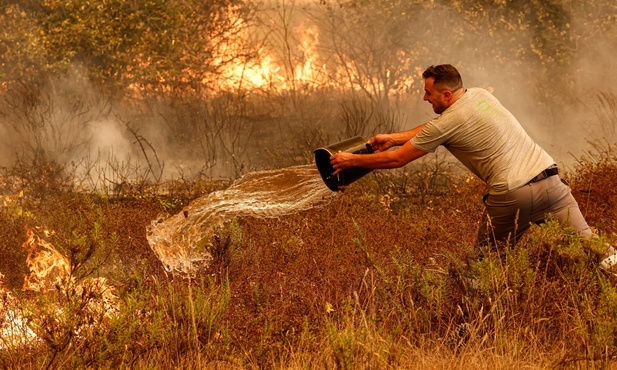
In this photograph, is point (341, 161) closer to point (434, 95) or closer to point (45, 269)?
point (434, 95)

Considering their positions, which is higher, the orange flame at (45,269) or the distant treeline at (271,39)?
the distant treeline at (271,39)

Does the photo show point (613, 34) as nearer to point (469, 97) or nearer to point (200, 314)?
point (469, 97)

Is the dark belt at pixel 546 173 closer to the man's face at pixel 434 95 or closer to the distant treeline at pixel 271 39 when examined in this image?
the man's face at pixel 434 95

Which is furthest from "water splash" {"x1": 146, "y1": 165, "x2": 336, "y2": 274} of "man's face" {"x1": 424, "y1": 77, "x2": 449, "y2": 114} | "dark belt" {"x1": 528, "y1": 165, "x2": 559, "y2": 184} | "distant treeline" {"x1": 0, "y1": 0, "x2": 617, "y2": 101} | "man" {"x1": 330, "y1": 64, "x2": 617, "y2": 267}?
"distant treeline" {"x1": 0, "y1": 0, "x2": 617, "y2": 101}

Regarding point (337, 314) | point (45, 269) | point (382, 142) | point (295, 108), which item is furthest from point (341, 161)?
point (295, 108)

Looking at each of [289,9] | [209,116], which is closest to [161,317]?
[209,116]

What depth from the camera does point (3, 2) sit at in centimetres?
1476

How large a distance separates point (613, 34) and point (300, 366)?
11.8 meters

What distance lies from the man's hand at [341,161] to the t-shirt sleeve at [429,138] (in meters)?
0.40

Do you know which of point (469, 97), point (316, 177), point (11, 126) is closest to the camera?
point (469, 97)

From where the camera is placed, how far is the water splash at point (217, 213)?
21.4 ft

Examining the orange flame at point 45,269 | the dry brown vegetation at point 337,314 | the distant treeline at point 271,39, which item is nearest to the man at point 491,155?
the dry brown vegetation at point 337,314

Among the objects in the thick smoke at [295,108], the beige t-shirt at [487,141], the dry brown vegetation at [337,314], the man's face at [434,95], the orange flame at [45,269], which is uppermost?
the thick smoke at [295,108]

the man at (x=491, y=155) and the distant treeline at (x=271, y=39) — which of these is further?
the distant treeline at (x=271, y=39)
